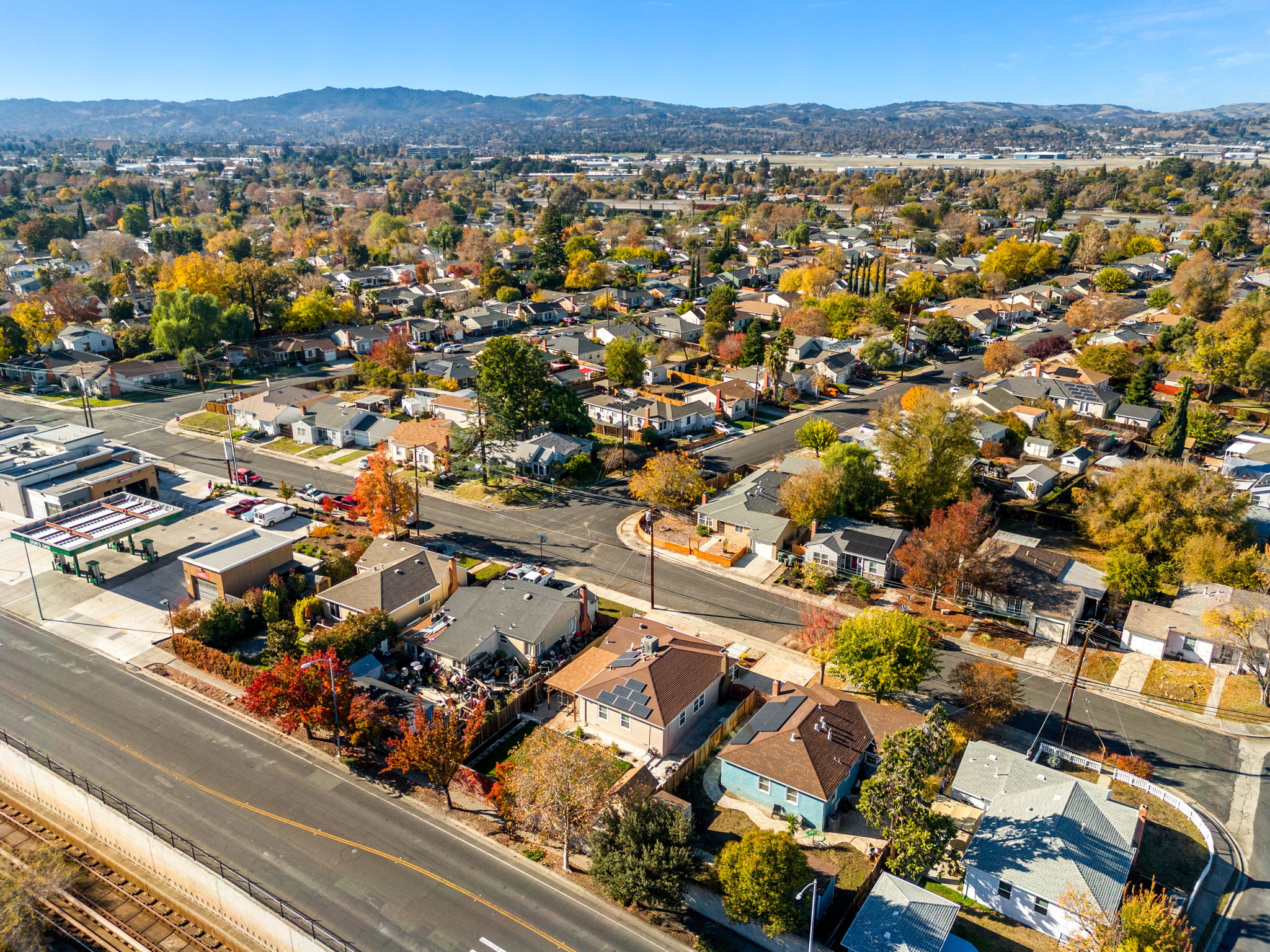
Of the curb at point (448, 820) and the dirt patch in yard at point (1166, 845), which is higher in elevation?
the dirt patch in yard at point (1166, 845)

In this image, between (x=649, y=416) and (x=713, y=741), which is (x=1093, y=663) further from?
(x=649, y=416)

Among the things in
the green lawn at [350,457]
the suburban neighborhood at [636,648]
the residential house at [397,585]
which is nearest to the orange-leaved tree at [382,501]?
the suburban neighborhood at [636,648]

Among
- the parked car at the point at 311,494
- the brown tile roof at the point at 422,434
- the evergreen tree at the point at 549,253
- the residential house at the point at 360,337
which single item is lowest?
the parked car at the point at 311,494

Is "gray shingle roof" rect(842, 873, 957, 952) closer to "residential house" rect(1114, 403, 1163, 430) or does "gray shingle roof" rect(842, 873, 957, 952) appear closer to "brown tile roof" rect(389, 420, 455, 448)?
"brown tile roof" rect(389, 420, 455, 448)

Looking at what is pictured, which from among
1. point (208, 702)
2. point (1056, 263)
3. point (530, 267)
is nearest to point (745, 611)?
point (208, 702)

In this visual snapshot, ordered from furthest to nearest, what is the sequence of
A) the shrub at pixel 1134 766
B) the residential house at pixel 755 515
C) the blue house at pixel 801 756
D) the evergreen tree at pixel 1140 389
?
the evergreen tree at pixel 1140 389 < the residential house at pixel 755 515 < the shrub at pixel 1134 766 < the blue house at pixel 801 756

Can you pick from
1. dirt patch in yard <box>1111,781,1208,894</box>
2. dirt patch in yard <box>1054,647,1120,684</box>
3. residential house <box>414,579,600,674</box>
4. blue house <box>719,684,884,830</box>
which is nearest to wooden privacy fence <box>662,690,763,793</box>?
blue house <box>719,684,884,830</box>

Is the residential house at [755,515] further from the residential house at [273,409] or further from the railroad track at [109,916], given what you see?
the residential house at [273,409]
